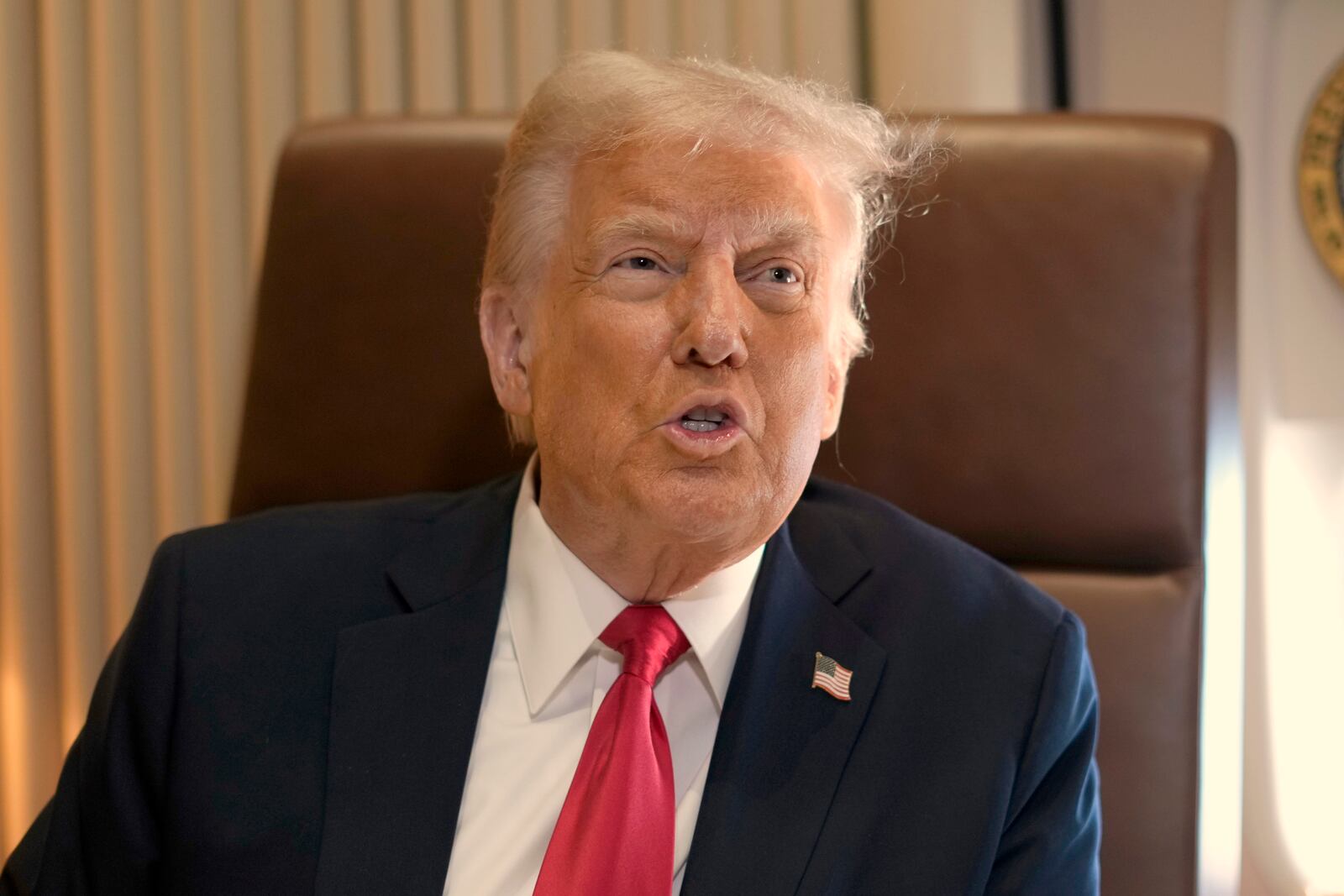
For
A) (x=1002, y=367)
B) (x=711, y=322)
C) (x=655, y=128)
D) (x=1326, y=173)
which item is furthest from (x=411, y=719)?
(x=1326, y=173)

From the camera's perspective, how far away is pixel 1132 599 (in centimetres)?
160

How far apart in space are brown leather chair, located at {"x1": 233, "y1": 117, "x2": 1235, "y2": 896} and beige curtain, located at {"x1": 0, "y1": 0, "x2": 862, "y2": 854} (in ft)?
1.42

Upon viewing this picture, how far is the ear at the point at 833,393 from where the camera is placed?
143 cm

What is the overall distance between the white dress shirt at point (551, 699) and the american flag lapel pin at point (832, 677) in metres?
0.09

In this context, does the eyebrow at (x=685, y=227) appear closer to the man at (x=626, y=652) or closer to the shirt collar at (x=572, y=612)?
the man at (x=626, y=652)

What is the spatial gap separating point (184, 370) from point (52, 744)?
64 cm

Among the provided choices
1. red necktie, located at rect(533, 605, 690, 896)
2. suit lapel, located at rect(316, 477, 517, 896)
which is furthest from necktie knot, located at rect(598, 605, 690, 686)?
suit lapel, located at rect(316, 477, 517, 896)

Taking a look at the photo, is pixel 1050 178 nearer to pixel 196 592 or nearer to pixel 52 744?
pixel 196 592

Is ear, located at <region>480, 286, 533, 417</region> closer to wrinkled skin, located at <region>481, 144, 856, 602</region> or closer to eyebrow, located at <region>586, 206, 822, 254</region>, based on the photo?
wrinkled skin, located at <region>481, 144, 856, 602</region>

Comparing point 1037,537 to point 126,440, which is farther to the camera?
point 126,440

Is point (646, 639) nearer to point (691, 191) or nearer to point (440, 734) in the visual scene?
point (440, 734)

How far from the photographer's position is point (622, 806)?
1.22 m

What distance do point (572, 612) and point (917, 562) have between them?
40 cm

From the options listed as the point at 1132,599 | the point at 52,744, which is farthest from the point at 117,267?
the point at 1132,599
